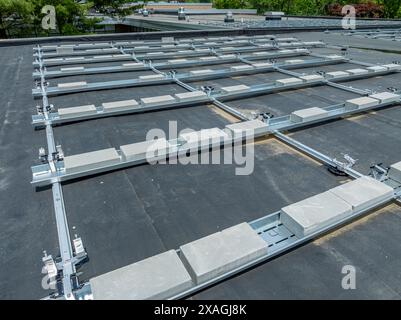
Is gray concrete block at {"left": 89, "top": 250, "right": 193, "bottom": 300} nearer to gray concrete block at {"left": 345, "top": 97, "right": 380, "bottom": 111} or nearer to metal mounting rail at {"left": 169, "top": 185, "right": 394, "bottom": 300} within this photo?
metal mounting rail at {"left": 169, "top": 185, "right": 394, "bottom": 300}

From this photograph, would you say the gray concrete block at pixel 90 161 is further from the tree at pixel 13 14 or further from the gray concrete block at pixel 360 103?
the tree at pixel 13 14

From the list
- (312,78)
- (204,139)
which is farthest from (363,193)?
(312,78)

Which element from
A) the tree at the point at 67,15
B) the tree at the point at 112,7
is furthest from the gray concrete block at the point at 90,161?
the tree at the point at 112,7

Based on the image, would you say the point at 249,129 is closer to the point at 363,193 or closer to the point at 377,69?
the point at 363,193

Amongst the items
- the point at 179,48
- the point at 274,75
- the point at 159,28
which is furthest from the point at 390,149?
the point at 159,28

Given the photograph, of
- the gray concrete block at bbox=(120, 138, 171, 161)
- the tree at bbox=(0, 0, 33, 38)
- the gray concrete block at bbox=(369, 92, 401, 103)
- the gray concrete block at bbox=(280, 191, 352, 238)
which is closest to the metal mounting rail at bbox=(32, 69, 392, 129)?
the gray concrete block at bbox=(369, 92, 401, 103)
